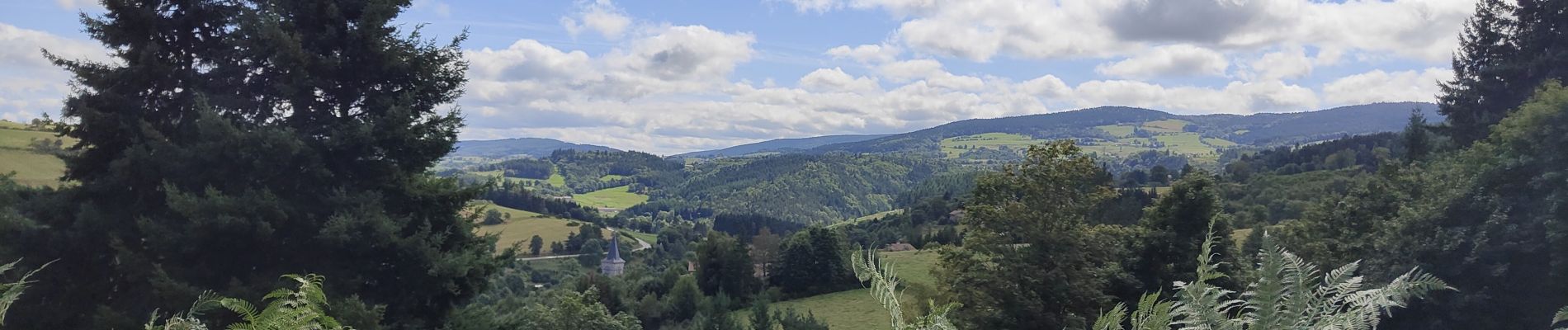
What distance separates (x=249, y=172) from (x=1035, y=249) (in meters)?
13.7

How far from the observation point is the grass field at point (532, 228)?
10800cm

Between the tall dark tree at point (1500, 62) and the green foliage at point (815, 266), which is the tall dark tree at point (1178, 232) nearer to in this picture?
the tall dark tree at point (1500, 62)

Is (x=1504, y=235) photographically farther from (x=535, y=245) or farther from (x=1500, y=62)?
(x=535, y=245)

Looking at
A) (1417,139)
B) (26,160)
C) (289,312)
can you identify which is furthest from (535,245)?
(289,312)

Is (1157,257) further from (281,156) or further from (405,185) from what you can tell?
(281,156)

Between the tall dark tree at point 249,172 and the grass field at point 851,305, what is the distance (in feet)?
94.5

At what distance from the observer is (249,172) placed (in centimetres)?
1206

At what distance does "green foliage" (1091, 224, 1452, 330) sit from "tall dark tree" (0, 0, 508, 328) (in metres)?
11.2

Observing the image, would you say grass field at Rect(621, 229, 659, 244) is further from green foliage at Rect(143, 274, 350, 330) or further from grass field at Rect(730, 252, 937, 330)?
green foliage at Rect(143, 274, 350, 330)

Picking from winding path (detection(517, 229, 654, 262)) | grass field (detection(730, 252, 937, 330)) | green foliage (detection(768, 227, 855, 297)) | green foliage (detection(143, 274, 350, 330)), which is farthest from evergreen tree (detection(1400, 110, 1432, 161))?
winding path (detection(517, 229, 654, 262))

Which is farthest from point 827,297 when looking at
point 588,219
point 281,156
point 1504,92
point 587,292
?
point 588,219

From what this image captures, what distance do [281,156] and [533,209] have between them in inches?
5193

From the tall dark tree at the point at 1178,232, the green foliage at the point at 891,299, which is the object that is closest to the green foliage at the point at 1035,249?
the tall dark tree at the point at 1178,232

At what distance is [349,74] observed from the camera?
13.3 m
